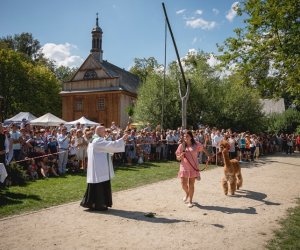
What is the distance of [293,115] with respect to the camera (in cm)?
4153

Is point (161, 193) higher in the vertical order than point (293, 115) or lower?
lower

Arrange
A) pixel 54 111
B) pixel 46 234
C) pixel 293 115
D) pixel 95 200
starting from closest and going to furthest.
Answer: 1. pixel 46 234
2. pixel 95 200
3. pixel 293 115
4. pixel 54 111

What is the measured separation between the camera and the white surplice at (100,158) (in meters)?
7.77

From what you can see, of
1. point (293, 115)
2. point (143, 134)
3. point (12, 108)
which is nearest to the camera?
point (143, 134)

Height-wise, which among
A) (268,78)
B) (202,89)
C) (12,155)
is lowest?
(12,155)

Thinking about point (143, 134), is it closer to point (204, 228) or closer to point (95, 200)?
point (95, 200)

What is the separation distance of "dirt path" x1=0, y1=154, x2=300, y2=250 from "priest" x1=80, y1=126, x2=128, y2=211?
28 centimetres

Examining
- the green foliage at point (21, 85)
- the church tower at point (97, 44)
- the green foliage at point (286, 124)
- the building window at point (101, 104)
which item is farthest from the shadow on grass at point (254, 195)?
the green foliage at point (21, 85)

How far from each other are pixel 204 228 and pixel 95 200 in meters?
2.85

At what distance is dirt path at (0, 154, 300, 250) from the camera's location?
18.2ft

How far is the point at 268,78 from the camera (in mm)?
14250

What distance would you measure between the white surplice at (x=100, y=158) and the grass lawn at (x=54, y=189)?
157cm

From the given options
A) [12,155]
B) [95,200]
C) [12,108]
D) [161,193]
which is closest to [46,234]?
[95,200]

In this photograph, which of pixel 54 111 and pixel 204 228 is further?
pixel 54 111
